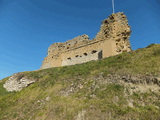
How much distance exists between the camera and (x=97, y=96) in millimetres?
7746

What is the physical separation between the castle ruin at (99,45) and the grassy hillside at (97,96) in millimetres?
4657

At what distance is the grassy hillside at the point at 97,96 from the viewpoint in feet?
20.9

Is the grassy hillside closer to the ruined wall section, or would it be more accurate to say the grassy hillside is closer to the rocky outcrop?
the rocky outcrop

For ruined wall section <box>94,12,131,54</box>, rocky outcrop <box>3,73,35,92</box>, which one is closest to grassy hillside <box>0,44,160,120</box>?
rocky outcrop <box>3,73,35,92</box>

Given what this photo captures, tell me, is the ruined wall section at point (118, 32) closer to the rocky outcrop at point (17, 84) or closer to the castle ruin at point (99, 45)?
the castle ruin at point (99, 45)

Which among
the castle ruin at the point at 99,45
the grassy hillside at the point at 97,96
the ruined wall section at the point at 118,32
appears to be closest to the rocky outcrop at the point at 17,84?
the grassy hillside at the point at 97,96

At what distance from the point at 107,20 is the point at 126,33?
347 cm

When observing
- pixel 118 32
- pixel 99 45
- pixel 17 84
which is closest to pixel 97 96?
pixel 99 45

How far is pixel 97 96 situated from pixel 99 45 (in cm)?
1039

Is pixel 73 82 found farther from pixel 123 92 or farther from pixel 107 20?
pixel 107 20

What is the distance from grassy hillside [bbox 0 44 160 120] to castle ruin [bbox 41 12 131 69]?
466cm

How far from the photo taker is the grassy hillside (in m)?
6.37

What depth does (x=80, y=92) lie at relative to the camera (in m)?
8.75

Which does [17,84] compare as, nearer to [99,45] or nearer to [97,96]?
[97,96]
